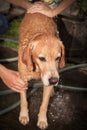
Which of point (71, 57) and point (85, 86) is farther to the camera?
point (71, 57)

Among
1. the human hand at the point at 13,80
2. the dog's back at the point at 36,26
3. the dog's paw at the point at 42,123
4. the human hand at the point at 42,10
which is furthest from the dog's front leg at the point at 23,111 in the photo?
the human hand at the point at 13,80

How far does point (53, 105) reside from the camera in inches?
213

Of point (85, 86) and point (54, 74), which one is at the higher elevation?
point (54, 74)

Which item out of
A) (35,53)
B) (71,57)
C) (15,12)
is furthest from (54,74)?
(15,12)

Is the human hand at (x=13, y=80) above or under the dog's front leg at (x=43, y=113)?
above

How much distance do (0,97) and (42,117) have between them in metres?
0.90

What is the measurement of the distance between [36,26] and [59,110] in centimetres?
150

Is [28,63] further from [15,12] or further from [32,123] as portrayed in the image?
[15,12]

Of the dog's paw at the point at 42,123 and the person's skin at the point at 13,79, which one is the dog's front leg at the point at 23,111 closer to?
the dog's paw at the point at 42,123

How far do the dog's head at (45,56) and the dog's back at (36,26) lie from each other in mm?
425

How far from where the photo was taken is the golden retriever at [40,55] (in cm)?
411

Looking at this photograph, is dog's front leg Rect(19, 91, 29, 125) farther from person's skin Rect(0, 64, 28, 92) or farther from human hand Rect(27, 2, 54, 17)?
person's skin Rect(0, 64, 28, 92)

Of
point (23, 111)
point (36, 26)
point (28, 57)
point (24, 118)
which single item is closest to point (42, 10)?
point (36, 26)

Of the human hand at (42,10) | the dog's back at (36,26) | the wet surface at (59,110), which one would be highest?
the human hand at (42,10)
